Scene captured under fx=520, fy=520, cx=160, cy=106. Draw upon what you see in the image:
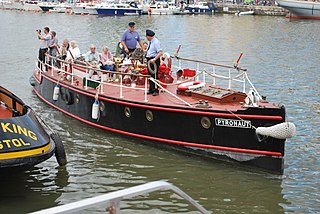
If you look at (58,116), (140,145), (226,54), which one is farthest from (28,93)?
(226,54)

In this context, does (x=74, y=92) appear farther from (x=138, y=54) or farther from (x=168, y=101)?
(x=168, y=101)

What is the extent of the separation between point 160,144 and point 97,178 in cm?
206

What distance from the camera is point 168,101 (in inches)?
483

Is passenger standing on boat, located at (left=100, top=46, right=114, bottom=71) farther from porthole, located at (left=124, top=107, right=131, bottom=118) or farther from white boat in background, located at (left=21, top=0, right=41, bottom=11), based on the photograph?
white boat in background, located at (left=21, top=0, right=41, bottom=11)

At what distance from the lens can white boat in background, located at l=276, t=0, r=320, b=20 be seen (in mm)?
69375

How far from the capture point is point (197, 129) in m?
11.6

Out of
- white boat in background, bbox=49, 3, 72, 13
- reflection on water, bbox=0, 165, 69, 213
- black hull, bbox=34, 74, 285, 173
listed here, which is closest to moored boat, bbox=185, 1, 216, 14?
white boat in background, bbox=49, 3, 72, 13

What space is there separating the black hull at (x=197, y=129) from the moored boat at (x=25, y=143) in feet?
8.24

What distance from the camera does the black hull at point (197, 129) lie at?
10820 mm

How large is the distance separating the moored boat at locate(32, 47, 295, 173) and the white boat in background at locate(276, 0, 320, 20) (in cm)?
5879

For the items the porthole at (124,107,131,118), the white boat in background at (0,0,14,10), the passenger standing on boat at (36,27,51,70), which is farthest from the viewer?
the white boat in background at (0,0,14,10)

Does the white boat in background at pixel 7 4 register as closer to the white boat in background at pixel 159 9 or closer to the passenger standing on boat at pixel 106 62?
the white boat in background at pixel 159 9

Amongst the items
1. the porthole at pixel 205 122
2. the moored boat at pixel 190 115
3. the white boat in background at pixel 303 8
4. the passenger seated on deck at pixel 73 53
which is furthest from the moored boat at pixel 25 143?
the white boat in background at pixel 303 8

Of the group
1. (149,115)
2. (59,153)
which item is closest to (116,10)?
(149,115)
